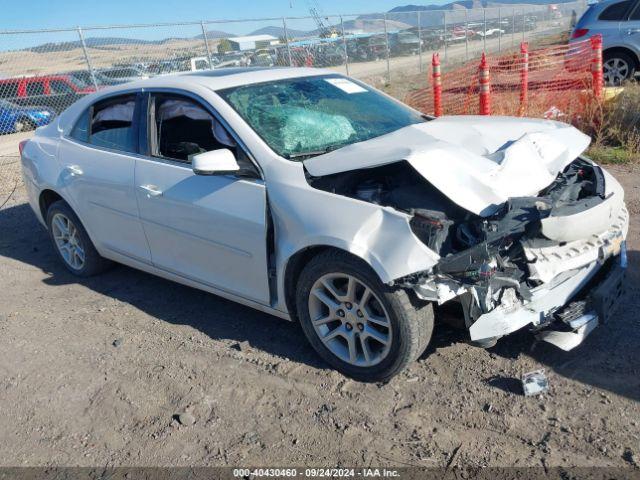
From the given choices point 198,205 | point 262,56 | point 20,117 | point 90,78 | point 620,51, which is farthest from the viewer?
point 262,56

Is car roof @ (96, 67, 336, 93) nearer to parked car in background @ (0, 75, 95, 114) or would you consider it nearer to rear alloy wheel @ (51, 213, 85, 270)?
rear alloy wheel @ (51, 213, 85, 270)

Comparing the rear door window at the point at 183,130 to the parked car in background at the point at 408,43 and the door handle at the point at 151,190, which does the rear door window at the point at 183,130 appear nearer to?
the door handle at the point at 151,190

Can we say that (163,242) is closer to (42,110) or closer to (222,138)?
(222,138)

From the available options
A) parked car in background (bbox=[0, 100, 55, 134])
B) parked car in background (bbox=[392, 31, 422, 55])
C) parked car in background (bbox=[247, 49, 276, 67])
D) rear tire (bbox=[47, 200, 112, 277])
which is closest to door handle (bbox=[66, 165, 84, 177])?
rear tire (bbox=[47, 200, 112, 277])

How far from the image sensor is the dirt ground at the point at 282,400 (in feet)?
9.41

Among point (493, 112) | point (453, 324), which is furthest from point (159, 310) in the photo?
point (493, 112)

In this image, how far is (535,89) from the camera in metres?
10.5

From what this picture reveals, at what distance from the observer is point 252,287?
377 cm

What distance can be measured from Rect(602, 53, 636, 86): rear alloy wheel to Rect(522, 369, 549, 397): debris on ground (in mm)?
10243

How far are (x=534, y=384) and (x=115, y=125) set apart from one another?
3.51 metres

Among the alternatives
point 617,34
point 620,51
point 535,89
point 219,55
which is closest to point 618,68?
point 620,51

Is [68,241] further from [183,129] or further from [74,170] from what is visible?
[183,129]

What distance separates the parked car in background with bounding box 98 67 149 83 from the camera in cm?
1382

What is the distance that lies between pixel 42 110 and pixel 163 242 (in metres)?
12.8
